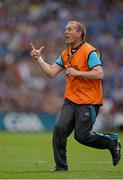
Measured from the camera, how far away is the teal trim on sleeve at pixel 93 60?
10469mm

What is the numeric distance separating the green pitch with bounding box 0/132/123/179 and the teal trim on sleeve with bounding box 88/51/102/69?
1.68 meters

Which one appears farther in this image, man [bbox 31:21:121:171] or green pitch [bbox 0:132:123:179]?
man [bbox 31:21:121:171]

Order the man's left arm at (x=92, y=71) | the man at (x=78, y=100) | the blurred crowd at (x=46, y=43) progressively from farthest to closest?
the blurred crowd at (x=46, y=43)
the man at (x=78, y=100)
the man's left arm at (x=92, y=71)

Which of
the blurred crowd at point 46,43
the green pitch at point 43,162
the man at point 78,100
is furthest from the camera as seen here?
the blurred crowd at point 46,43

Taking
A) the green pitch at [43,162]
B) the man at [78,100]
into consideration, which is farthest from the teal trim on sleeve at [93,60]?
the green pitch at [43,162]

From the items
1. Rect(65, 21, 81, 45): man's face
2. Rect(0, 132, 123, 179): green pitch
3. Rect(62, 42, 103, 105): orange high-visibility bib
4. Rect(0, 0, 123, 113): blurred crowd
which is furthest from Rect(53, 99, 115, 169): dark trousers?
Rect(0, 0, 123, 113): blurred crowd

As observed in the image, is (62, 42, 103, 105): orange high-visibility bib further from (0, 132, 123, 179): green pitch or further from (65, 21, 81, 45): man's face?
(0, 132, 123, 179): green pitch

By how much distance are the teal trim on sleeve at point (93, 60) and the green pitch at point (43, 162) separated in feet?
5.52

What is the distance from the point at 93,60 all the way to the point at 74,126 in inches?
44.4

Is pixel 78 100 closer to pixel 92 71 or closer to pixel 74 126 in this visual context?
pixel 74 126

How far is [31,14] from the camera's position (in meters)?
28.3

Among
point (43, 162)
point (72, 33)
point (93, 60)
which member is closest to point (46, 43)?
point (43, 162)

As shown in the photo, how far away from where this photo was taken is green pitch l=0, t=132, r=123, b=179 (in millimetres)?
10070

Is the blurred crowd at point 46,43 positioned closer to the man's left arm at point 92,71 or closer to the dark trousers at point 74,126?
the dark trousers at point 74,126
